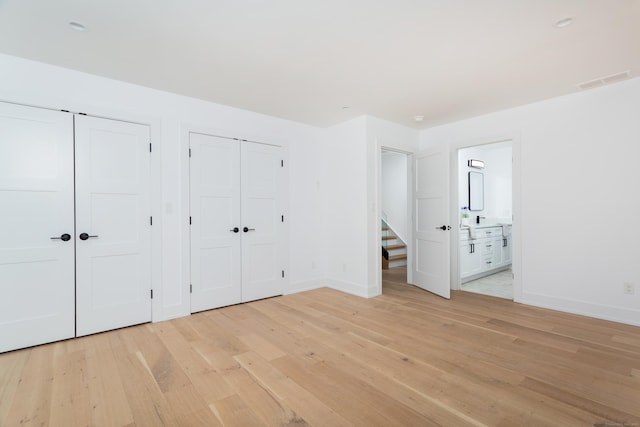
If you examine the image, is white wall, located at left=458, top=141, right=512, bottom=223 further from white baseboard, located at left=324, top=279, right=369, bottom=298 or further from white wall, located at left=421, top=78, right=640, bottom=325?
white baseboard, located at left=324, top=279, right=369, bottom=298

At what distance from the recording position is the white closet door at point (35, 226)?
104 inches

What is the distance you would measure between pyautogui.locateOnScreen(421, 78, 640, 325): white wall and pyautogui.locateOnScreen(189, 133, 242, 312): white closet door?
3852 mm

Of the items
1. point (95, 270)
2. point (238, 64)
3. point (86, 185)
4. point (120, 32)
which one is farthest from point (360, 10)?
point (95, 270)

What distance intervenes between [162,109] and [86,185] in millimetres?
1177

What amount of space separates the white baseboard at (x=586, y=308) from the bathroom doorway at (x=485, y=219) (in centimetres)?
38

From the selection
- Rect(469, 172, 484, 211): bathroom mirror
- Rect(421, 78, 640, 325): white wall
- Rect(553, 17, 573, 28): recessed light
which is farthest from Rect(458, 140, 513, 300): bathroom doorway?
Rect(553, 17, 573, 28): recessed light

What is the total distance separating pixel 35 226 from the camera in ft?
9.05

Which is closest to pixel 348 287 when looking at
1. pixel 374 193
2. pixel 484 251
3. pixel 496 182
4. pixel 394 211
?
pixel 374 193

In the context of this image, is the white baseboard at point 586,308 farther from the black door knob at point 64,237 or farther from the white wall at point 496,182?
the black door knob at point 64,237

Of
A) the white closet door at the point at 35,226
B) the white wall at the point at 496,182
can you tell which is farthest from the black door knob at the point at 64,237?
the white wall at the point at 496,182

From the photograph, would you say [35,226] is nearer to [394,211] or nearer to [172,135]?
[172,135]

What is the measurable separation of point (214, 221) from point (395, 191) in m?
4.62

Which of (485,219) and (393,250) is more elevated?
(485,219)

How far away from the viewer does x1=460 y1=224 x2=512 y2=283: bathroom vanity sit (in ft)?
16.7
